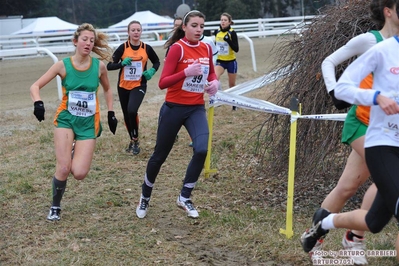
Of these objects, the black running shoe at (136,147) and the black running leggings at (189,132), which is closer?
the black running leggings at (189,132)

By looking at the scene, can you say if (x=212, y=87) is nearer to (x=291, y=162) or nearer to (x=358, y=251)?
(x=291, y=162)

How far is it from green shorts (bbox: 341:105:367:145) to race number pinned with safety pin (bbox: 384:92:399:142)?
1.33 ft

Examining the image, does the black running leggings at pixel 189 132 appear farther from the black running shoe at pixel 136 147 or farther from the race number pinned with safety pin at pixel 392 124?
the black running shoe at pixel 136 147

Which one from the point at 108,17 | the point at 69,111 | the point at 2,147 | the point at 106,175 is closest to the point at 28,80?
the point at 2,147

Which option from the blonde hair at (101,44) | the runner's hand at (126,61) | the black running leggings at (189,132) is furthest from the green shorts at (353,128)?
the runner's hand at (126,61)

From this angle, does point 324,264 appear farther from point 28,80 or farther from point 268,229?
point 28,80

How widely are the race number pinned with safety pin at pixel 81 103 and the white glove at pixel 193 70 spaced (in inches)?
39.0

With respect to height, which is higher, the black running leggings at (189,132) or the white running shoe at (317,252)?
the black running leggings at (189,132)

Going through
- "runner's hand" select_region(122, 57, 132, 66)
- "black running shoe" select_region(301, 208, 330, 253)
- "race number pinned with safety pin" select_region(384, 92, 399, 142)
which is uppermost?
"race number pinned with safety pin" select_region(384, 92, 399, 142)

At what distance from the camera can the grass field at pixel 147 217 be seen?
5.42m

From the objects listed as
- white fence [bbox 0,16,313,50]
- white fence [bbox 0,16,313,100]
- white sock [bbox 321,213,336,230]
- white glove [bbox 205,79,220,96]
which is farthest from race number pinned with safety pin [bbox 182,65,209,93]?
white fence [bbox 0,16,313,50]

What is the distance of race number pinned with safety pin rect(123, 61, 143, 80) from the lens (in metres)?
9.69

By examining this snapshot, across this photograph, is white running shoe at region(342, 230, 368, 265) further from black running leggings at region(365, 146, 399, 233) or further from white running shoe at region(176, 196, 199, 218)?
white running shoe at region(176, 196, 199, 218)

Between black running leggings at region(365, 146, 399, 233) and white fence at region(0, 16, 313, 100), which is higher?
black running leggings at region(365, 146, 399, 233)
